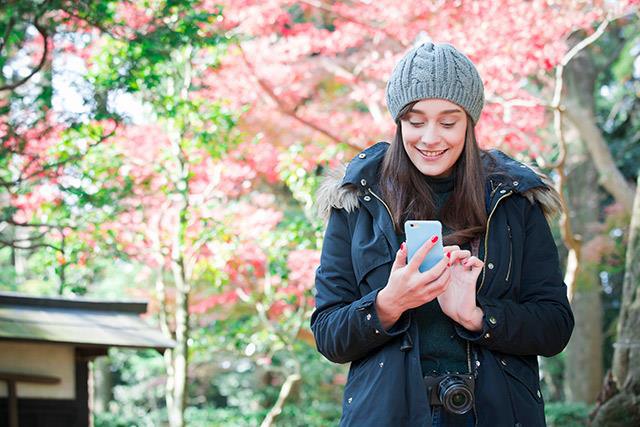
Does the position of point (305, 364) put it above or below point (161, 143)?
below

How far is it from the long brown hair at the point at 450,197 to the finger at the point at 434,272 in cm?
23

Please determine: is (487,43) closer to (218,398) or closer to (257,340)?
(257,340)

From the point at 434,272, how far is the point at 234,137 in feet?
22.0

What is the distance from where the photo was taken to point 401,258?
6.97 feet

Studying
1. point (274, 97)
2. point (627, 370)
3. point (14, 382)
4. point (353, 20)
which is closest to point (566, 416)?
point (274, 97)

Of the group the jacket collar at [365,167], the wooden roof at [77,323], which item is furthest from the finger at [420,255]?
the wooden roof at [77,323]

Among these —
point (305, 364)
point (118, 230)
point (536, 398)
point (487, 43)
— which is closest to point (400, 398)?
point (536, 398)

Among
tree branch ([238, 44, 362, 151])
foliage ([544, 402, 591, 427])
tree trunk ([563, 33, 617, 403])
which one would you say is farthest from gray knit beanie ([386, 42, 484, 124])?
tree trunk ([563, 33, 617, 403])

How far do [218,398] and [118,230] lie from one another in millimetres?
9839

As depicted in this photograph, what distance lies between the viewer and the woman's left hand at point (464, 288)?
214 centimetres

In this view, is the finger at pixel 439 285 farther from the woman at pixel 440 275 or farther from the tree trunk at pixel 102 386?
the tree trunk at pixel 102 386

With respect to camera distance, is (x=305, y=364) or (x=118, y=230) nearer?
(x=118, y=230)

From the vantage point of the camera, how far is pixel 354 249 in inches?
90.3

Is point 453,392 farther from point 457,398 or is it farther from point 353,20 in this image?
point 353,20
